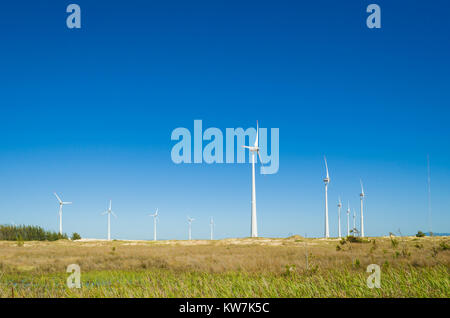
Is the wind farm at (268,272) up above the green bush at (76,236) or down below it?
above

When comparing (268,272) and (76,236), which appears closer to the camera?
(268,272)

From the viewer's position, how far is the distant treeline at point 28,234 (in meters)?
95.4

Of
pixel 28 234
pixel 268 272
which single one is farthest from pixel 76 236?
pixel 268 272

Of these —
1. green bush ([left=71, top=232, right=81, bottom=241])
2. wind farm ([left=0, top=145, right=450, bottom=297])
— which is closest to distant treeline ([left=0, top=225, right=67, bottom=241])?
green bush ([left=71, top=232, right=81, bottom=241])

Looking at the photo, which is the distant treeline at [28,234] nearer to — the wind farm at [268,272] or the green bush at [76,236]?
the green bush at [76,236]

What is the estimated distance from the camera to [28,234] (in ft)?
317

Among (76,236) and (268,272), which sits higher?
(268,272)

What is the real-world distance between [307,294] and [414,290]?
3171mm

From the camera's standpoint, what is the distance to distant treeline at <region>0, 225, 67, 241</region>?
95.4 meters

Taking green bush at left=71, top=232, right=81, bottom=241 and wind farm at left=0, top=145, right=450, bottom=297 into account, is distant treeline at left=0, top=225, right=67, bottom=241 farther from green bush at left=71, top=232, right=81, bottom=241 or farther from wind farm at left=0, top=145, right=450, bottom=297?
wind farm at left=0, top=145, right=450, bottom=297

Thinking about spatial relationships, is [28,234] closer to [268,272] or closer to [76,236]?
[76,236]

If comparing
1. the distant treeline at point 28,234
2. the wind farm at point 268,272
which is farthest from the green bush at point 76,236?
the wind farm at point 268,272
